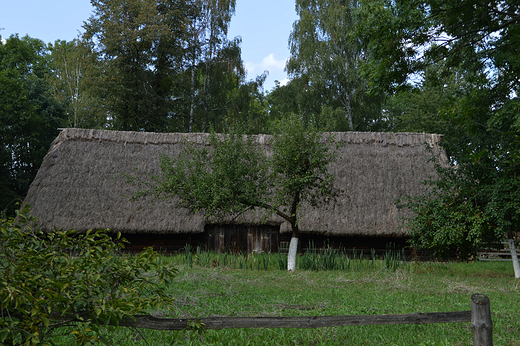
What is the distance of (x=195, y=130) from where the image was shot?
2277 cm

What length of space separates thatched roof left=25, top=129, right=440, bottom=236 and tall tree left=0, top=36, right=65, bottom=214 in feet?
15.5

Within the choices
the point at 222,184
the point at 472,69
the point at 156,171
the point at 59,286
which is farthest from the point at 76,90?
the point at 59,286

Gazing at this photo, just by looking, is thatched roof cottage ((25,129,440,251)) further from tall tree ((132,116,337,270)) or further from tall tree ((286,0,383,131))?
tall tree ((286,0,383,131))

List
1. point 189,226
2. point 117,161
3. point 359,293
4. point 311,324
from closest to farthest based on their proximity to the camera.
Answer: point 311,324
point 359,293
point 189,226
point 117,161

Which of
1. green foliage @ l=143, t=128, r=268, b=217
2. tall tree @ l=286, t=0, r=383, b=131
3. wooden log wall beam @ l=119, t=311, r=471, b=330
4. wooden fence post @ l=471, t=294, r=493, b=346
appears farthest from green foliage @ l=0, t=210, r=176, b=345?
tall tree @ l=286, t=0, r=383, b=131

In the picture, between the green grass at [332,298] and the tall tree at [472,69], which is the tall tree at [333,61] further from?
the green grass at [332,298]

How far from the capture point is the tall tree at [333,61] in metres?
21.2

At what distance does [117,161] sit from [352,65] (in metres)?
13.2

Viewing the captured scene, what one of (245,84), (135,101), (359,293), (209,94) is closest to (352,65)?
(245,84)

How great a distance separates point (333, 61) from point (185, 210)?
12.2m

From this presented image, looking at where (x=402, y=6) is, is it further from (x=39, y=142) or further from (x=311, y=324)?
(x=39, y=142)

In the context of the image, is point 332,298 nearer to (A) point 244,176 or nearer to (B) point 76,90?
(A) point 244,176

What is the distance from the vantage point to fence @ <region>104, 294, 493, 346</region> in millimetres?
3430

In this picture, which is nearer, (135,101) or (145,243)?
(145,243)
